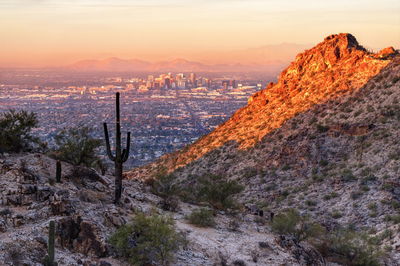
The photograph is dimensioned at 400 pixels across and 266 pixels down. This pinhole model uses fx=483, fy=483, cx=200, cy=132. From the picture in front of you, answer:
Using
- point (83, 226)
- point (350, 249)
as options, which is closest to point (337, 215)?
point (350, 249)

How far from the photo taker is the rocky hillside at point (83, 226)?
16359 mm

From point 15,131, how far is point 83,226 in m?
10.3

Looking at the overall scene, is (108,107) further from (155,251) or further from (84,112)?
(155,251)

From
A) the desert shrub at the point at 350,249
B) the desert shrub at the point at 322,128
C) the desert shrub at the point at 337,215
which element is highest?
the desert shrub at the point at 322,128

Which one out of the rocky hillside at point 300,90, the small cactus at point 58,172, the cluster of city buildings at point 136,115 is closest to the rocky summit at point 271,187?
the rocky hillside at point 300,90

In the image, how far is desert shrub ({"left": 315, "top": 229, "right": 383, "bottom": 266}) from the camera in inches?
860

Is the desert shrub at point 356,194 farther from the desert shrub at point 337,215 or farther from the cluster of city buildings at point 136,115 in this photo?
the cluster of city buildings at point 136,115

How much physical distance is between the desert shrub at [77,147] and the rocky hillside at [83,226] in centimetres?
410

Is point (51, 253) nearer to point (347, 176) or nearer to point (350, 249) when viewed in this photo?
point (350, 249)

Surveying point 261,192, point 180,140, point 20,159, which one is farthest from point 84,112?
point 20,159

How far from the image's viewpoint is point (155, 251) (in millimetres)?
17969

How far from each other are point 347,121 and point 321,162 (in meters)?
5.62

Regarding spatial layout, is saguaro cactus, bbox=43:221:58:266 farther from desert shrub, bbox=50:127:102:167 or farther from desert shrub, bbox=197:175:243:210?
desert shrub, bbox=197:175:243:210

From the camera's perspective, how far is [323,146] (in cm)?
3891
